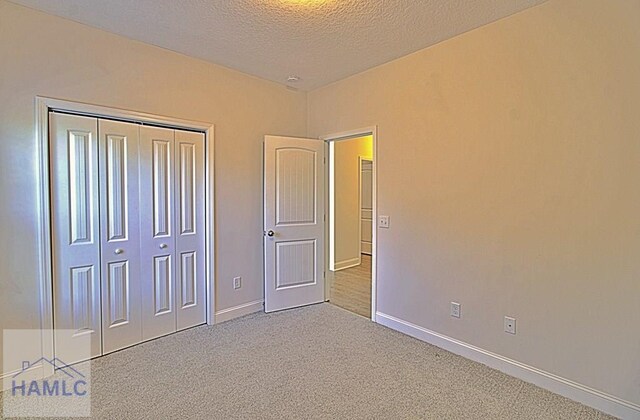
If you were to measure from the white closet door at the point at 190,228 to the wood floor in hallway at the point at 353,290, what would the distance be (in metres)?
1.70

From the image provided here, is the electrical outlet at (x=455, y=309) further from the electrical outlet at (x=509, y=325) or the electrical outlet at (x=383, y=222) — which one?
the electrical outlet at (x=383, y=222)

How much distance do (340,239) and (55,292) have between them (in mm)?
4243

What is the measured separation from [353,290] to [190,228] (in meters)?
2.48

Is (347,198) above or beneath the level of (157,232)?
above

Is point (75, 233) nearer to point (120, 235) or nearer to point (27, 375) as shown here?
point (120, 235)

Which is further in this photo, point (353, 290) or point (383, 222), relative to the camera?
point (353, 290)

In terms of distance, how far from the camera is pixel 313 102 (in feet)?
13.8

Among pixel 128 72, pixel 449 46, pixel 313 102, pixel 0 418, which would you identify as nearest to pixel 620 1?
pixel 449 46

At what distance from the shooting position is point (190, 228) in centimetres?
329

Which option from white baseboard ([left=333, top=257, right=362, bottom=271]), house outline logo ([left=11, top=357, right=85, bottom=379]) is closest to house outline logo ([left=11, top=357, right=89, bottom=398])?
house outline logo ([left=11, top=357, right=85, bottom=379])

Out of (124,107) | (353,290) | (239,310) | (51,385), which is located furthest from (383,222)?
(51,385)

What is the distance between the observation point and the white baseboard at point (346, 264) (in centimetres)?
595

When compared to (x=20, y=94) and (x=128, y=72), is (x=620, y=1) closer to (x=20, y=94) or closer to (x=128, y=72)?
(x=128, y=72)

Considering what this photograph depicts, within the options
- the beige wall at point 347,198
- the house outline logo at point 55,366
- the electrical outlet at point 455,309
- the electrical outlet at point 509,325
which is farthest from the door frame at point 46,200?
the beige wall at point 347,198
